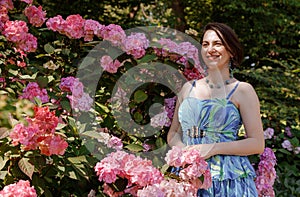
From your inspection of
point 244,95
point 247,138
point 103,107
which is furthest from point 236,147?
point 103,107

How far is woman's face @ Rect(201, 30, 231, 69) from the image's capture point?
7.04ft

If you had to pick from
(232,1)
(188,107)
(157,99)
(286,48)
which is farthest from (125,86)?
(286,48)

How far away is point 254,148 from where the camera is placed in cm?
206

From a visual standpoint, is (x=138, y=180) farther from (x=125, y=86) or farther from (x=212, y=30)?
(x=212, y=30)

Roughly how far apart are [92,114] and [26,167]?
1.93 ft

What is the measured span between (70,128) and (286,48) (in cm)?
707

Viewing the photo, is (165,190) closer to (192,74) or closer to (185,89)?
(185,89)

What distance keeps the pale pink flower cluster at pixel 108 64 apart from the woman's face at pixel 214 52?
0.42 meters

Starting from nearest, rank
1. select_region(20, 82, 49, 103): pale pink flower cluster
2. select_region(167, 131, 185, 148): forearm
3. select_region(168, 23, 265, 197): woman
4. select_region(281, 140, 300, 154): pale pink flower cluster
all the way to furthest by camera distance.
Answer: select_region(20, 82, 49, 103): pale pink flower cluster
select_region(168, 23, 265, 197): woman
select_region(167, 131, 185, 148): forearm
select_region(281, 140, 300, 154): pale pink flower cluster

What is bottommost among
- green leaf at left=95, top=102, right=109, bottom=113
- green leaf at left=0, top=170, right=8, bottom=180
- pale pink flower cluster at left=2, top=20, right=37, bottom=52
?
green leaf at left=0, top=170, right=8, bottom=180

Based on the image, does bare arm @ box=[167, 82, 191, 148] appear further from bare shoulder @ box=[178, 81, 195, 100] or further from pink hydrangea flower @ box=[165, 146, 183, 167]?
pink hydrangea flower @ box=[165, 146, 183, 167]

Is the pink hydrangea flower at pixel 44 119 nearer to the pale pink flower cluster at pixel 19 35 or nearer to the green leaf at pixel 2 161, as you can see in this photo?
the green leaf at pixel 2 161

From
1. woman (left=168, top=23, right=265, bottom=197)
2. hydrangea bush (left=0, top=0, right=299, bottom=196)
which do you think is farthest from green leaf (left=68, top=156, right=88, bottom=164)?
woman (left=168, top=23, right=265, bottom=197)

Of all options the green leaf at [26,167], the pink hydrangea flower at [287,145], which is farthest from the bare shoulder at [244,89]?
the pink hydrangea flower at [287,145]
